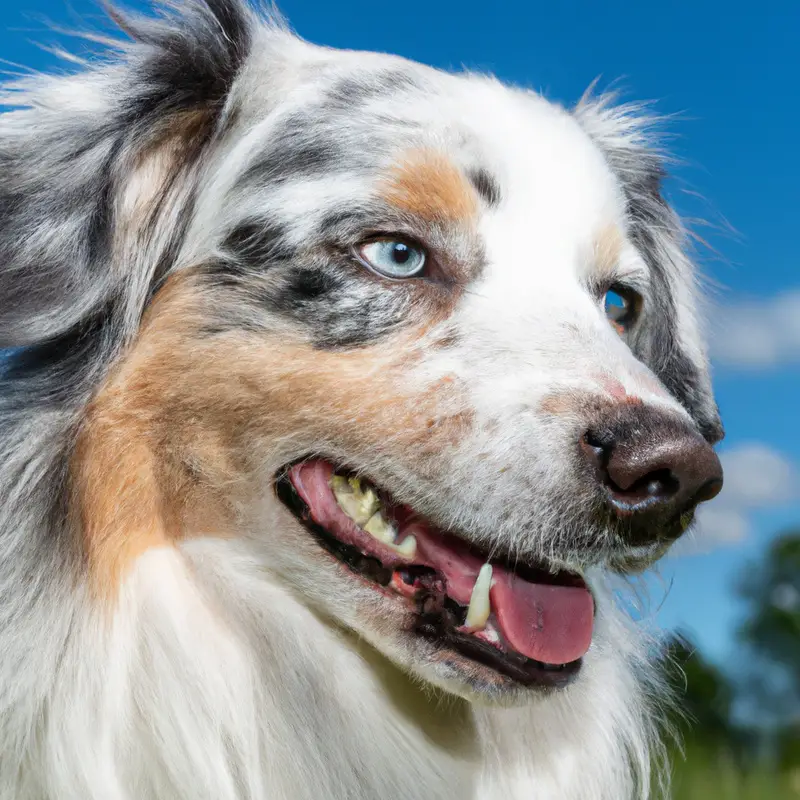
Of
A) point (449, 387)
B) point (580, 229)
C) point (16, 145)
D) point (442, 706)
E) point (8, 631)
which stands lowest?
point (8, 631)

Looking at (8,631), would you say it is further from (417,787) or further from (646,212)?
(646,212)

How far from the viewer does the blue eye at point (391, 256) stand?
123 inches

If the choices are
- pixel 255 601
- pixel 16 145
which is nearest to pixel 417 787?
pixel 255 601

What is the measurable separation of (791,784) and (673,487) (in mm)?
3021

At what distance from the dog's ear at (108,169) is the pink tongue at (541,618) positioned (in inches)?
55.5

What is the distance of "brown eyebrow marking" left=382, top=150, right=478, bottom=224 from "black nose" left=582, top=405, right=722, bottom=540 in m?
0.86

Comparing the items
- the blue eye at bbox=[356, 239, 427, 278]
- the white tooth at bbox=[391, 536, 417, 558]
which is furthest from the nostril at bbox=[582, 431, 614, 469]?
the blue eye at bbox=[356, 239, 427, 278]

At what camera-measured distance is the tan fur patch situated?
2.96 meters

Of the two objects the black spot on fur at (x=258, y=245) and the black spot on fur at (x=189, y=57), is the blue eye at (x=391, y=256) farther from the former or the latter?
the black spot on fur at (x=189, y=57)

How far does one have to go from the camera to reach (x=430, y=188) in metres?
3.12

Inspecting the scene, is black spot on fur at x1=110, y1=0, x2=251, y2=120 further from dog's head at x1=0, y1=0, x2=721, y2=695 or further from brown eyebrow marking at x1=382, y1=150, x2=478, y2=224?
brown eyebrow marking at x1=382, y1=150, x2=478, y2=224

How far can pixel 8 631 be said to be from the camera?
121 inches

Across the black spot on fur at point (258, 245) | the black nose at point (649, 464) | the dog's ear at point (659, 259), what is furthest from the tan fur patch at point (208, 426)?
the dog's ear at point (659, 259)

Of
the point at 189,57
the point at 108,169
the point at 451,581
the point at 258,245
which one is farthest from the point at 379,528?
the point at 189,57
